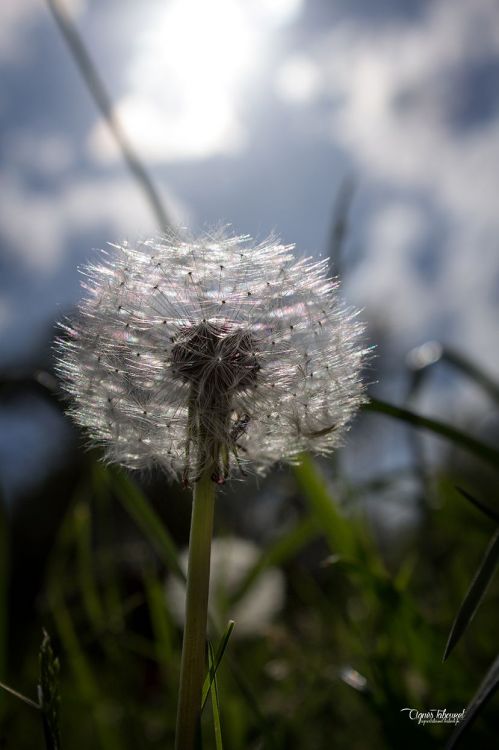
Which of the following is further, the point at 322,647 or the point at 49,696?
the point at 322,647

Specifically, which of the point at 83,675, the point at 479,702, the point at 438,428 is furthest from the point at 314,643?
the point at 479,702

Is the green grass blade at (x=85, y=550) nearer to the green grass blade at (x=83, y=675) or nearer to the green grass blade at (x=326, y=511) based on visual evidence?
the green grass blade at (x=83, y=675)

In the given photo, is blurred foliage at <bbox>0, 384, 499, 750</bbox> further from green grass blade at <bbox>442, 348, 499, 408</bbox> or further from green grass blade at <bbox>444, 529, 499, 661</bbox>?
green grass blade at <bbox>442, 348, 499, 408</bbox>

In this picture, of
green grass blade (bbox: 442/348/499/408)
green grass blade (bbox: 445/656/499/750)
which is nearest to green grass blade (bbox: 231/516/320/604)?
green grass blade (bbox: 442/348/499/408)

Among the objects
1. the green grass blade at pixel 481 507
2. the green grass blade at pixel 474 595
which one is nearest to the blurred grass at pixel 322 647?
the green grass blade at pixel 474 595

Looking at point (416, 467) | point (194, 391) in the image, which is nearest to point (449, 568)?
point (416, 467)
